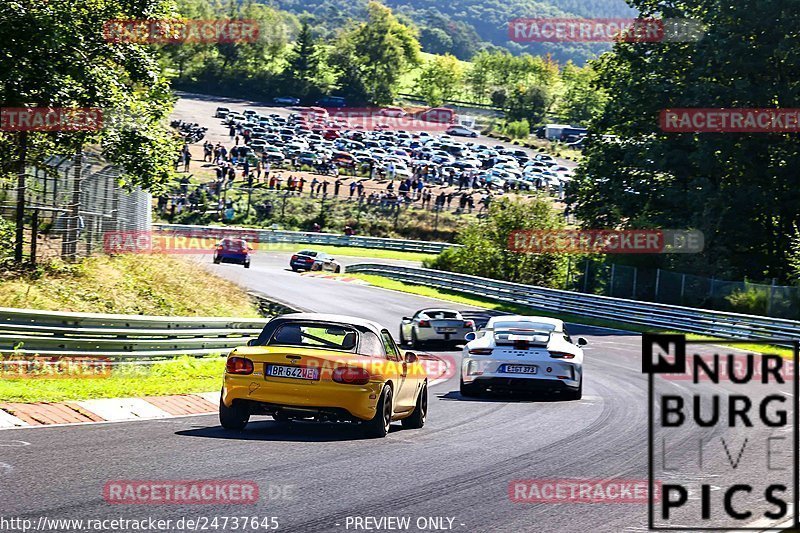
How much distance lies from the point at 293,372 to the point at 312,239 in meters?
58.0

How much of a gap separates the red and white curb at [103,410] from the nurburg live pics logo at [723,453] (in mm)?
5691

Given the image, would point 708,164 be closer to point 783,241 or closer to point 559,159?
point 783,241

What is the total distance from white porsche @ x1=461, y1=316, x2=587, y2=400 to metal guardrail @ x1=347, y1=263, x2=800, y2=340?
57.0ft

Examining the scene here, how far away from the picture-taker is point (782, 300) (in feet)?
125

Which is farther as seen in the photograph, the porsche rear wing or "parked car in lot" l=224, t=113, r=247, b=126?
"parked car in lot" l=224, t=113, r=247, b=126

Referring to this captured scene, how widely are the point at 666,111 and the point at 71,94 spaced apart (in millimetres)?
32200

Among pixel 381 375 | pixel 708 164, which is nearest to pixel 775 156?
pixel 708 164

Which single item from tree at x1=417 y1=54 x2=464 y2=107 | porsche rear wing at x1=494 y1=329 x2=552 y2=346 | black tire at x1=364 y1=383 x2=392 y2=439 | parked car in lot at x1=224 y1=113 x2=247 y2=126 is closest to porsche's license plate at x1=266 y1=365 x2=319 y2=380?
black tire at x1=364 y1=383 x2=392 y2=439

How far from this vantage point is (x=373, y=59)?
5846 inches

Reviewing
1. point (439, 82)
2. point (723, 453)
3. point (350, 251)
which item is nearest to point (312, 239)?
point (350, 251)

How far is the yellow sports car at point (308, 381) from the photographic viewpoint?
11430mm

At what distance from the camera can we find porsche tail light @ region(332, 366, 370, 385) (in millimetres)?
11461

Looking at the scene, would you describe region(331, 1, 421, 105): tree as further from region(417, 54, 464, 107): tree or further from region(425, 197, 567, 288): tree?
region(425, 197, 567, 288): tree

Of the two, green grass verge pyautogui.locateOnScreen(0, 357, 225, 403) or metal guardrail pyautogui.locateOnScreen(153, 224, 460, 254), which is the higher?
green grass verge pyautogui.locateOnScreen(0, 357, 225, 403)
